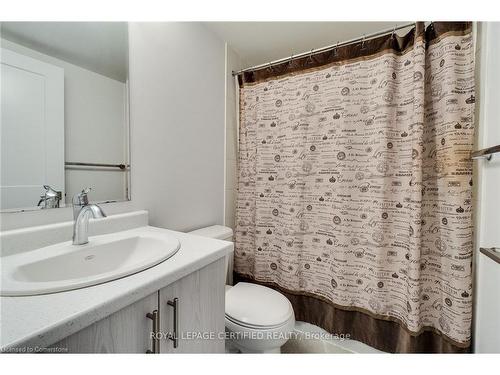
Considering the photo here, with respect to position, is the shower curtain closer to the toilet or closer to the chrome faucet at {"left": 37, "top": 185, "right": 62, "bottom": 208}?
the toilet

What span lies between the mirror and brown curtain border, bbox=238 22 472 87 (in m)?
0.92

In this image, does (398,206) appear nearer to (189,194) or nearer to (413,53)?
(413,53)

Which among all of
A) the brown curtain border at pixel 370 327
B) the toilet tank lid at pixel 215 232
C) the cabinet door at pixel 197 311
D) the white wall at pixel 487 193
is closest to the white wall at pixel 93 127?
the toilet tank lid at pixel 215 232

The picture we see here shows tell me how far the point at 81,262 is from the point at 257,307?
2.71 ft

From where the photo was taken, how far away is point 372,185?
4.16 ft

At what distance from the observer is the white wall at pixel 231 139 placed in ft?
5.79

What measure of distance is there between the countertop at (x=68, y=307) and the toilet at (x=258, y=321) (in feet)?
1.90

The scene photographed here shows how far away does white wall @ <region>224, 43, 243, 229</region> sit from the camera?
176cm

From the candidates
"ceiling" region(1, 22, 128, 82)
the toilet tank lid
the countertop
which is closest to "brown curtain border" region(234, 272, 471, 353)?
the toilet tank lid

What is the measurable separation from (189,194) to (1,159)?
0.84m

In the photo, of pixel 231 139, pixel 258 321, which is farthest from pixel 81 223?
pixel 231 139

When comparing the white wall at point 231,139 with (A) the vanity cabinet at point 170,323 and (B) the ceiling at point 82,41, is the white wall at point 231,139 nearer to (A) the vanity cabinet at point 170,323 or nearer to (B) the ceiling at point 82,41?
(B) the ceiling at point 82,41

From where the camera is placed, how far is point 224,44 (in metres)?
1.72
